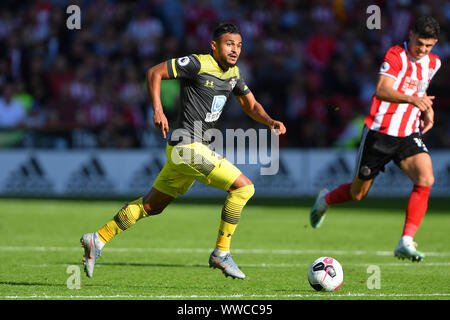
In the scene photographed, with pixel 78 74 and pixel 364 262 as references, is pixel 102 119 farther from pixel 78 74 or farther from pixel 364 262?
pixel 364 262

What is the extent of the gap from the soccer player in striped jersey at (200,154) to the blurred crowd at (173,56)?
33.3 ft

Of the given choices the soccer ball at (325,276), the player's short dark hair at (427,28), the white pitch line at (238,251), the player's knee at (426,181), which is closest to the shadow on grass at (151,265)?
the white pitch line at (238,251)

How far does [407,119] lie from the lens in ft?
25.0

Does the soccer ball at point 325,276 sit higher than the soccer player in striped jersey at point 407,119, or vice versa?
the soccer player in striped jersey at point 407,119

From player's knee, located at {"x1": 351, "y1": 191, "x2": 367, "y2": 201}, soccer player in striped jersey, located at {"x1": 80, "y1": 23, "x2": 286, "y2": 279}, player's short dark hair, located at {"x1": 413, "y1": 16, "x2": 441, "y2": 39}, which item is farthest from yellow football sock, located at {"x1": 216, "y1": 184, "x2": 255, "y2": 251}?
player's short dark hair, located at {"x1": 413, "y1": 16, "x2": 441, "y2": 39}

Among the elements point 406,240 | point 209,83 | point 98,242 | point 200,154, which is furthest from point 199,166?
point 406,240

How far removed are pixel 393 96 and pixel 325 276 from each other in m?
1.73

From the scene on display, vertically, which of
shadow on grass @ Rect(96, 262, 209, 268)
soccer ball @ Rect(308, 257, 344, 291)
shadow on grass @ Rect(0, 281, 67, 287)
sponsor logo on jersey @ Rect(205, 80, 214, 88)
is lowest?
shadow on grass @ Rect(96, 262, 209, 268)

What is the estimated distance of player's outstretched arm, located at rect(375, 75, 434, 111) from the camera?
6973mm

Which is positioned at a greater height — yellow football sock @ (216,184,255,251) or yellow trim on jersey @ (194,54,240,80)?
yellow trim on jersey @ (194,54,240,80)

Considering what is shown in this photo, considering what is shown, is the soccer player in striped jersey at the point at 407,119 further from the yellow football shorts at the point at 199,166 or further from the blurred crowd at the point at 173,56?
the blurred crowd at the point at 173,56

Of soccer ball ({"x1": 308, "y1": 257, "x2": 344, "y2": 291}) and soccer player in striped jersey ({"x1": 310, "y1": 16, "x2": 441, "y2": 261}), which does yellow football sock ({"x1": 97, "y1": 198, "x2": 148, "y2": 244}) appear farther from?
soccer player in striped jersey ({"x1": 310, "y1": 16, "x2": 441, "y2": 261})

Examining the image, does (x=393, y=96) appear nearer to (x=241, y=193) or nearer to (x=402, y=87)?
(x=402, y=87)

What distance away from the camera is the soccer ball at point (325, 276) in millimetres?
6695
